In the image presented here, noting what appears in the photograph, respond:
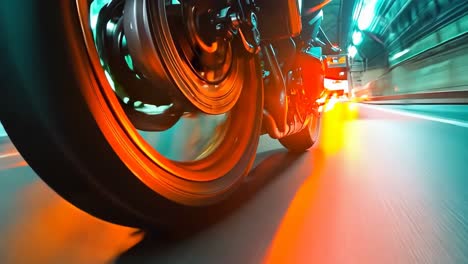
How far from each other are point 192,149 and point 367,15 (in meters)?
10.7

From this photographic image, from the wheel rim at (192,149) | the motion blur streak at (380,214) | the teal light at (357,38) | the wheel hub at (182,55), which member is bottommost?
the motion blur streak at (380,214)

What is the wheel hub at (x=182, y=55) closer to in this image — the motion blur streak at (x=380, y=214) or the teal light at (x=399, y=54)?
the motion blur streak at (x=380, y=214)

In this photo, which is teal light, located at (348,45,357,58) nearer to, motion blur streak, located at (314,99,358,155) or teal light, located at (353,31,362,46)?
teal light, located at (353,31,362,46)

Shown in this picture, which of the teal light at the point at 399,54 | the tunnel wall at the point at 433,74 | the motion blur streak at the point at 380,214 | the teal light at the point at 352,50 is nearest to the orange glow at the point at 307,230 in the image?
the motion blur streak at the point at 380,214

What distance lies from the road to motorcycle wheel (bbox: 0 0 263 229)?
13 centimetres

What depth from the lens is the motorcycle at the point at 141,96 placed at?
396mm

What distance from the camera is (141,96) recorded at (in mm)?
687

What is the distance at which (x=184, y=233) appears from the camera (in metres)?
0.67

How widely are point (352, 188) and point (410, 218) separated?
28cm

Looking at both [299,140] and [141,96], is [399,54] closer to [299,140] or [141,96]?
[299,140]

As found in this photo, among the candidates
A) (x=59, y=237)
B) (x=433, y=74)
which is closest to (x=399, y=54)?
(x=433, y=74)

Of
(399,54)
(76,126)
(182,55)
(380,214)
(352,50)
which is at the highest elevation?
(352,50)

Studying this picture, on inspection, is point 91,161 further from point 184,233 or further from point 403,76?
point 403,76

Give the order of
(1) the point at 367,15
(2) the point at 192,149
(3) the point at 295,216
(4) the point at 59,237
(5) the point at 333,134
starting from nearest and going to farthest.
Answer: (4) the point at 59,237 → (3) the point at 295,216 → (2) the point at 192,149 → (5) the point at 333,134 → (1) the point at 367,15
